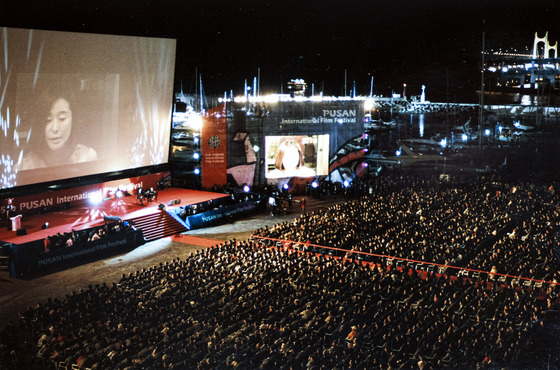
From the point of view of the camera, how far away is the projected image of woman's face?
2423cm

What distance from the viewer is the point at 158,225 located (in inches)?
1009

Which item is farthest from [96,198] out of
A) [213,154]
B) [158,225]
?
[213,154]

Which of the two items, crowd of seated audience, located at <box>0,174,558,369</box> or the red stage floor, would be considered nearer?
crowd of seated audience, located at <box>0,174,558,369</box>

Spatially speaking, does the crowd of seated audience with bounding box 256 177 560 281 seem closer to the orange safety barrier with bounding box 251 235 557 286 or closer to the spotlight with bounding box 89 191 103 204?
the orange safety barrier with bounding box 251 235 557 286

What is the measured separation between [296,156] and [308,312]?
22.0 m

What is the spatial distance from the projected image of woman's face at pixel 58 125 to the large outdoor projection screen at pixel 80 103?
0.05m

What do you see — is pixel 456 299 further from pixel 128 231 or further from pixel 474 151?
pixel 474 151

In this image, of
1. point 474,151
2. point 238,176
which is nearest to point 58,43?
point 238,176

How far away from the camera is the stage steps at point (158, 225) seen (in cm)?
2494

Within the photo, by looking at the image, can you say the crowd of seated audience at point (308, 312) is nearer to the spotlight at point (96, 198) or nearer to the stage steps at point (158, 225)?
the stage steps at point (158, 225)

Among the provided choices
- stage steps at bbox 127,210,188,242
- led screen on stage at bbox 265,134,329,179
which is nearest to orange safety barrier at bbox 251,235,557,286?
stage steps at bbox 127,210,188,242

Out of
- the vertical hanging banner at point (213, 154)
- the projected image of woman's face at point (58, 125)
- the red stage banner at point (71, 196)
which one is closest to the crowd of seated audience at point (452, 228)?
the vertical hanging banner at point (213, 154)

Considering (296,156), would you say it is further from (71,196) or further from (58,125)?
(58,125)

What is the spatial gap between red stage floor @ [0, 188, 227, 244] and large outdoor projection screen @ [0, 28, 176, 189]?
178 centimetres
